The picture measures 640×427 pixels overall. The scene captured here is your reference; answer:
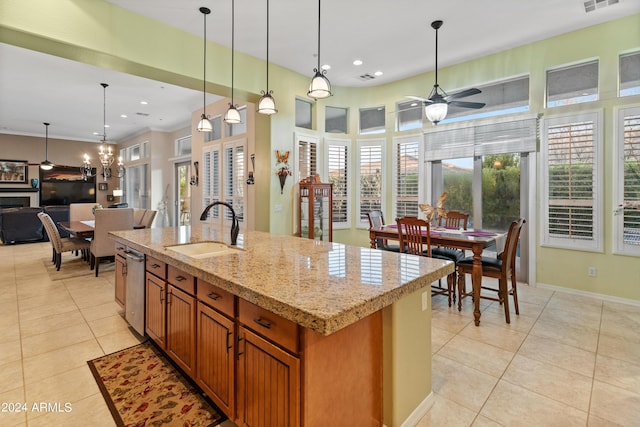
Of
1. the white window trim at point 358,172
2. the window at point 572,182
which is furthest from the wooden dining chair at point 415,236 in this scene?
the white window trim at point 358,172

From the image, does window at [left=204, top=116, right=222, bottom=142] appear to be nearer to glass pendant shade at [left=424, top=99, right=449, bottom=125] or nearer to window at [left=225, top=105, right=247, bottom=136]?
window at [left=225, top=105, right=247, bottom=136]

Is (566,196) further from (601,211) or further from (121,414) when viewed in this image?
(121,414)

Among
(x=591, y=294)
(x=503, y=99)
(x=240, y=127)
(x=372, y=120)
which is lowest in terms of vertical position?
(x=591, y=294)

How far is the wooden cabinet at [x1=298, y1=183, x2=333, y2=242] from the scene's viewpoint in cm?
548

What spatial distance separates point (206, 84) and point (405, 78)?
359 cm

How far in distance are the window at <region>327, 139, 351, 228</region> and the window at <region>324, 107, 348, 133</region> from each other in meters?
0.32

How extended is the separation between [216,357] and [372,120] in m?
5.60

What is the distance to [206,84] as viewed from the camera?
Result: 438 cm

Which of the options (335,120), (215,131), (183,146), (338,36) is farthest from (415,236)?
(183,146)

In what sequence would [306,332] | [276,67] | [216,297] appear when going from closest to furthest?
[306,332], [216,297], [276,67]

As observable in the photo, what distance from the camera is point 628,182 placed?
387 cm

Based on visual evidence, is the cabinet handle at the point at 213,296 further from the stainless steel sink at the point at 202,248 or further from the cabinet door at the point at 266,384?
the stainless steel sink at the point at 202,248

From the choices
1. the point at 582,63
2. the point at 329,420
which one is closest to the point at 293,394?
the point at 329,420

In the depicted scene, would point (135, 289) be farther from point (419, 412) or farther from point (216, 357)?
point (419, 412)
